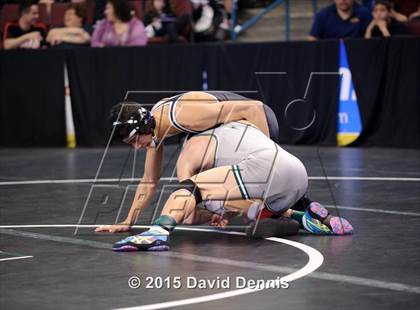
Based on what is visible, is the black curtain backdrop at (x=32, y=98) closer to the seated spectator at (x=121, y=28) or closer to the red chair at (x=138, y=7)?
the seated spectator at (x=121, y=28)

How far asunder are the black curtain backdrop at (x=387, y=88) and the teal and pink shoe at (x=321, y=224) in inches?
248

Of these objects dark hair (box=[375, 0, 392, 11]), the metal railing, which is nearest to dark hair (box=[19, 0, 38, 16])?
the metal railing

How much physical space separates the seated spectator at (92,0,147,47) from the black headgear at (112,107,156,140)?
837cm

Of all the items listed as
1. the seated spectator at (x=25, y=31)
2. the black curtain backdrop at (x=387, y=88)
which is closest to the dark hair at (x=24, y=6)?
the seated spectator at (x=25, y=31)

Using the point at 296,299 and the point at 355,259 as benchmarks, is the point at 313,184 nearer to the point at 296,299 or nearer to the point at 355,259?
the point at 355,259

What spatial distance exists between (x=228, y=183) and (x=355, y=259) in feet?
3.54

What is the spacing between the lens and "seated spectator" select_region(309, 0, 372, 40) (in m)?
14.2

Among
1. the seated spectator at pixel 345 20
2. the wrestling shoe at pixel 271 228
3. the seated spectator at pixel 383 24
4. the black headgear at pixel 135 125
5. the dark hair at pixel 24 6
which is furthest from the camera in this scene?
the dark hair at pixel 24 6

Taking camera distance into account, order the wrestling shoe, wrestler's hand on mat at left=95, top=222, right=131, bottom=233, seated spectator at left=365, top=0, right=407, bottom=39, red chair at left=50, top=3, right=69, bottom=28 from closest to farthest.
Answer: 1. the wrestling shoe
2. wrestler's hand on mat at left=95, top=222, right=131, bottom=233
3. seated spectator at left=365, top=0, right=407, bottom=39
4. red chair at left=50, top=3, right=69, bottom=28

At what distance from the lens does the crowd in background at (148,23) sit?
47.0 ft

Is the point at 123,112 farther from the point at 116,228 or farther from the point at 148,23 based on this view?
the point at 148,23

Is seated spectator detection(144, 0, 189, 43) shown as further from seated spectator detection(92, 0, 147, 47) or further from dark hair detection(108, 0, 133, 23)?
dark hair detection(108, 0, 133, 23)

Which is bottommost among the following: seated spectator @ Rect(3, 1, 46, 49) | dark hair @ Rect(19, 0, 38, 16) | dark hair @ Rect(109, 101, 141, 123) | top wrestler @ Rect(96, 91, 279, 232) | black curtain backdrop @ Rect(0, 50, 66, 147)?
black curtain backdrop @ Rect(0, 50, 66, 147)

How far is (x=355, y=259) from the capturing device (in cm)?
632
